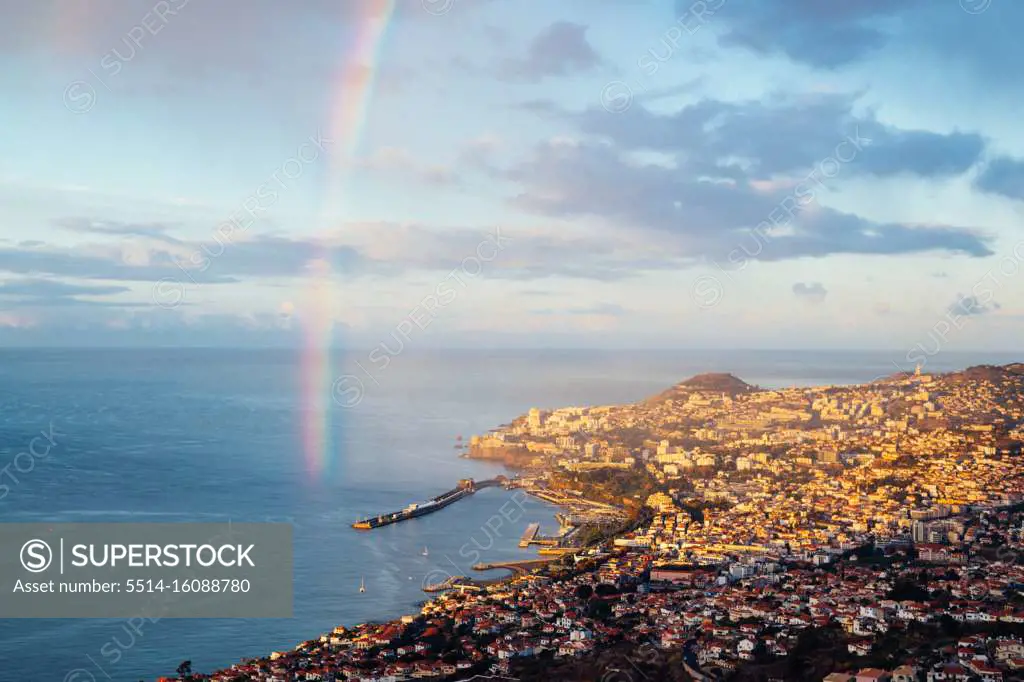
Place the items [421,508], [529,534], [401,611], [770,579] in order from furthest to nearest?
1. [421,508]
2. [529,534]
3. [401,611]
4. [770,579]

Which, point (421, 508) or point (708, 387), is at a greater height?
point (708, 387)

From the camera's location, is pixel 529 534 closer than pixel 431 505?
Yes

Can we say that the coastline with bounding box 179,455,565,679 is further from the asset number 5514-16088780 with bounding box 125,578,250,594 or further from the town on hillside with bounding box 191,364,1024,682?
the asset number 5514-16088780 with bounding box 125,578,250,594

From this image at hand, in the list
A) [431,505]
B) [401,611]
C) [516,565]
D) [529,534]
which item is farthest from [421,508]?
[401,611]

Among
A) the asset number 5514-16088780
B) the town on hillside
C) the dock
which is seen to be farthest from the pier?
the asset number 5514-16088780

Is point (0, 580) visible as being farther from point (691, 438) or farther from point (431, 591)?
point (691, 438)

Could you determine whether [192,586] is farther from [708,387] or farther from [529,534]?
[708,387]
